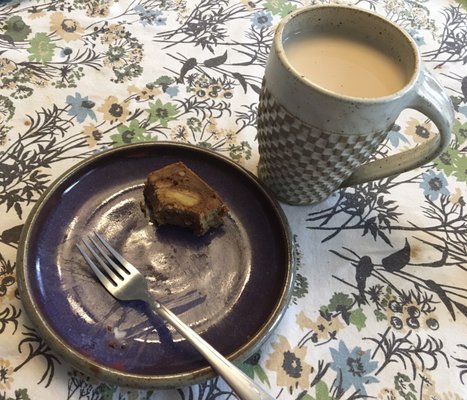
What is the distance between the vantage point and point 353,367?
61 centimetres

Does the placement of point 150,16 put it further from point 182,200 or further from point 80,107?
point 182,200

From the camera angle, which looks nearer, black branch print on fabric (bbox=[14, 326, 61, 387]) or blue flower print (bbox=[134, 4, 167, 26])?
black branch print on fabric (bbox=[14, 326, 61, 387])

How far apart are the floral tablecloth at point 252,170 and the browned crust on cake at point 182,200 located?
14 centimetres

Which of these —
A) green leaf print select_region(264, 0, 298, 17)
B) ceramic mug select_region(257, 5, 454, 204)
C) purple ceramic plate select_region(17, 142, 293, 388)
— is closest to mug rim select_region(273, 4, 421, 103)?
ceramic mug select_region(257, 5, 454, 204)

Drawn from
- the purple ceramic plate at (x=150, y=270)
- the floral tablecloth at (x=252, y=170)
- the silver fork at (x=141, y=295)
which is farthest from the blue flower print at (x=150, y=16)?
the silver fork at (x=141, y=295)

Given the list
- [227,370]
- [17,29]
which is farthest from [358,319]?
[17,29]

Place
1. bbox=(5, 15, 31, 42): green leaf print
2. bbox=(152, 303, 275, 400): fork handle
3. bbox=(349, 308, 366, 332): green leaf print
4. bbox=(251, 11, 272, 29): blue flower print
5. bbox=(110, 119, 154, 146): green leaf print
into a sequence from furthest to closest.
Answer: bbox=(251, 11, 272, 29): blue flower print → bbox=(5, 15, 31, 42): green leaf print → bbox=(110, 119, 154, 146): green leaf print → bbox=(349, 308, 366, 332): green leaf print → bbox=(152, 303, 275, 400): fork handle

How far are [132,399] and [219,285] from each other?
0.17 m

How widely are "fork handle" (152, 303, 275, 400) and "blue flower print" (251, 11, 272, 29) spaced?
71cm

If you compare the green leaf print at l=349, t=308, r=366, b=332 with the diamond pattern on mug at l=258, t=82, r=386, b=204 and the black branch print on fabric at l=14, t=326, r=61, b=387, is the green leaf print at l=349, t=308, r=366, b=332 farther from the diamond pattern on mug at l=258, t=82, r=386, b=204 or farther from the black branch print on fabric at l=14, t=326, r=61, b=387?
the black branch print on fabric at l=14, t=326, r=61, b=387

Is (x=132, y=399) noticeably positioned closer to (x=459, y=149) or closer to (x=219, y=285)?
(x=219, y=285)

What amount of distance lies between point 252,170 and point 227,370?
1.20 feet

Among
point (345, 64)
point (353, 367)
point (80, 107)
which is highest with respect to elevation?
point (345, 64)

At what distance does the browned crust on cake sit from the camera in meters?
0.66
